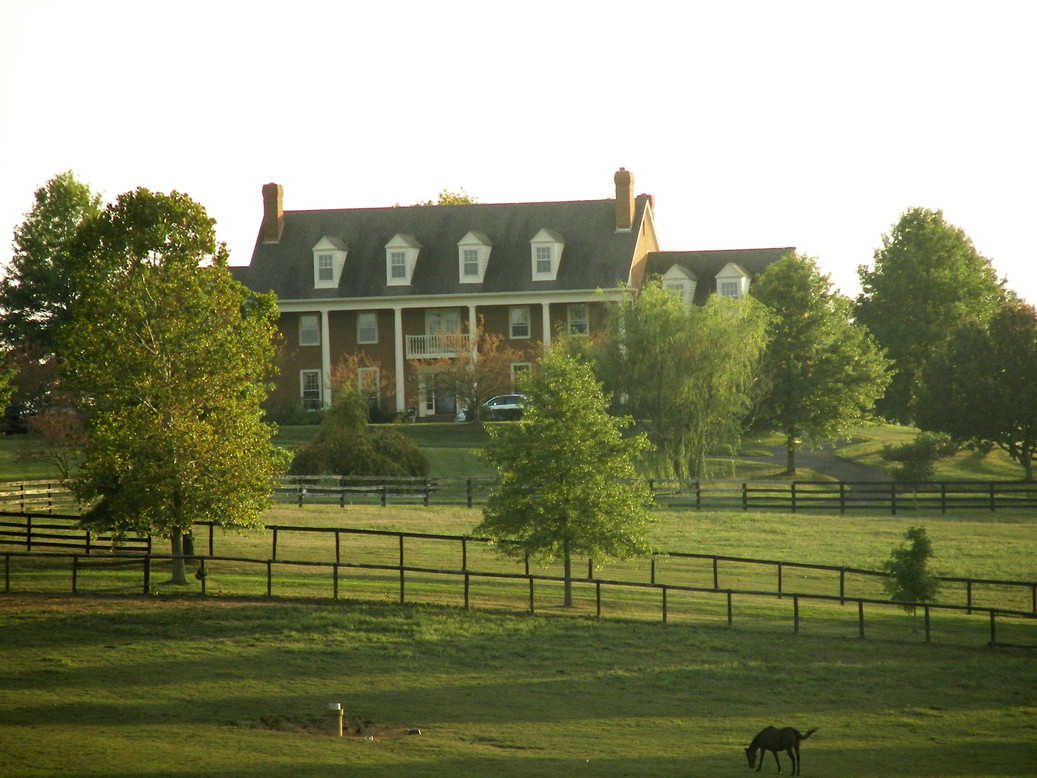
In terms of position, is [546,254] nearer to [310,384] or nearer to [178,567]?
[310,384]

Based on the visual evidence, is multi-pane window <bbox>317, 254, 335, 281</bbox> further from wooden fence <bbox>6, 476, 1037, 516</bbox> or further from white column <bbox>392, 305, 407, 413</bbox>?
wooden fence <bbox>6, 476, 1037, 516</bbox>

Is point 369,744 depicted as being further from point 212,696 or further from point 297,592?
point 297,592

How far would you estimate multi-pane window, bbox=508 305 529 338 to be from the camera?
62.6m

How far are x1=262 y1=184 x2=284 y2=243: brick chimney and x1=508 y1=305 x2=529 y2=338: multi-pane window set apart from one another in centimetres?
1373

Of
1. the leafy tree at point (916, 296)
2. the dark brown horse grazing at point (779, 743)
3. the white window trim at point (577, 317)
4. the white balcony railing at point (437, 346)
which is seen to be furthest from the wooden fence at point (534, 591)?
the leafy tree at point (916, 296)

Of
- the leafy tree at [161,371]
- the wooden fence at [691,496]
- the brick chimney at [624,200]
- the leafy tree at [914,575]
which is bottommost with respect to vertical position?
the leafy tree at [914,575]

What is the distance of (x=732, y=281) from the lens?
2469 inches

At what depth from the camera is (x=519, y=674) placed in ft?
64.0

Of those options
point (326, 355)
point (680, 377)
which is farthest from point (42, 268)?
point (680, 377)

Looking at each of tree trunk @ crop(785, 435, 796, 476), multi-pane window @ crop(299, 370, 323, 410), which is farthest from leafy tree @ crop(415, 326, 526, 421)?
tree trunk @ crop(785, 435, 796, 476)

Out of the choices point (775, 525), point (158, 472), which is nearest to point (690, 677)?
point (158, 472)

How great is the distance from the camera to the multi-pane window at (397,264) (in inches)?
2475

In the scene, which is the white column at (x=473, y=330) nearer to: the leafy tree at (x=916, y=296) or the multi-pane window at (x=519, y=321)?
the multi-pane window at (x=519, y=321)

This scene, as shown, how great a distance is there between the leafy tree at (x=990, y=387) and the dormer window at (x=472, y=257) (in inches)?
898
